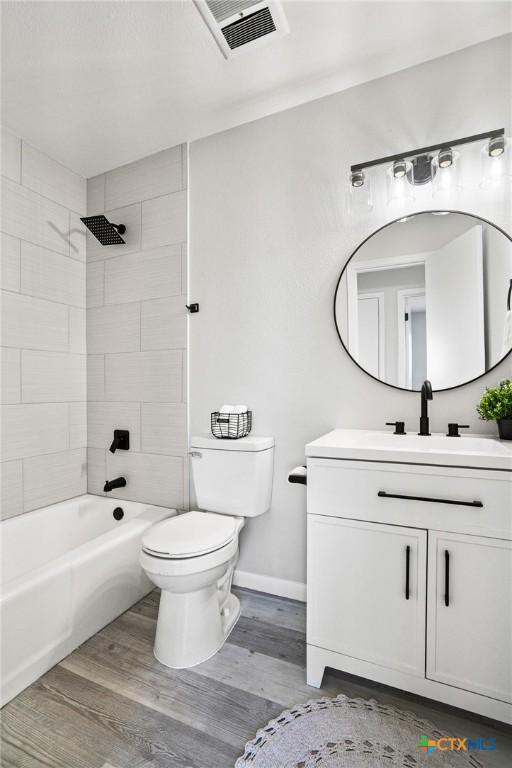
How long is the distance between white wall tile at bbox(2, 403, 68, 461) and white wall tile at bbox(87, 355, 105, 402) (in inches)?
7.5

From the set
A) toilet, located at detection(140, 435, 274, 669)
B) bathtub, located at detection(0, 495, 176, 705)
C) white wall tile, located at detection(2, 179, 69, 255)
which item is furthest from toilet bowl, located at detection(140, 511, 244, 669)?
white wall tile, located at detection(2, 179, 69, 255)

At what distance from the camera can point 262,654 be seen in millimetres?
1519

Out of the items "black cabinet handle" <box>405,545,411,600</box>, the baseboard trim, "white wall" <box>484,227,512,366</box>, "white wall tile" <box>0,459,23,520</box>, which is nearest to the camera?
"black cabinet handle" <box>405,545,411,600</box>

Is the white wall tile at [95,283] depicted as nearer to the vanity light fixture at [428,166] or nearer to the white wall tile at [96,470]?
the white wall tile at [96,470]

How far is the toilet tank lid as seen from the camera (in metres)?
1.77

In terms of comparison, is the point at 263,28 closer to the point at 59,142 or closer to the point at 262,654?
the point at 59,142

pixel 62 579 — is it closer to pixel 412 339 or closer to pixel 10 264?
pixel 10 264

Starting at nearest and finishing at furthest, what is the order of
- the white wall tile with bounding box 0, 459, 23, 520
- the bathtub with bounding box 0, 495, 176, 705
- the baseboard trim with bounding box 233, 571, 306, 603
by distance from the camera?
the bathtub with bounding box 0, 495, 176, 705 → the baseboard trim with bounding box 233, 571, 306, 603 → the white wall tile with bounding box 0, 459, 23, 520

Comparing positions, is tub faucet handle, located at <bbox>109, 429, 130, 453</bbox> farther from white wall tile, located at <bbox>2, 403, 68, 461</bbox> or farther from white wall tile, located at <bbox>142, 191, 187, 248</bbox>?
white wall tile, located at <bbox>142, 191, 187, 248</bbox>

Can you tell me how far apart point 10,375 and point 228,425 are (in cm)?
126

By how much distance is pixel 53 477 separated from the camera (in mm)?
2289

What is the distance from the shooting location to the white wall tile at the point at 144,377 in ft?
7.20

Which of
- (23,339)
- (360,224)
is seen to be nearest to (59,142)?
(23,339)

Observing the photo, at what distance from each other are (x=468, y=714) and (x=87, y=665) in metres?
1.39
